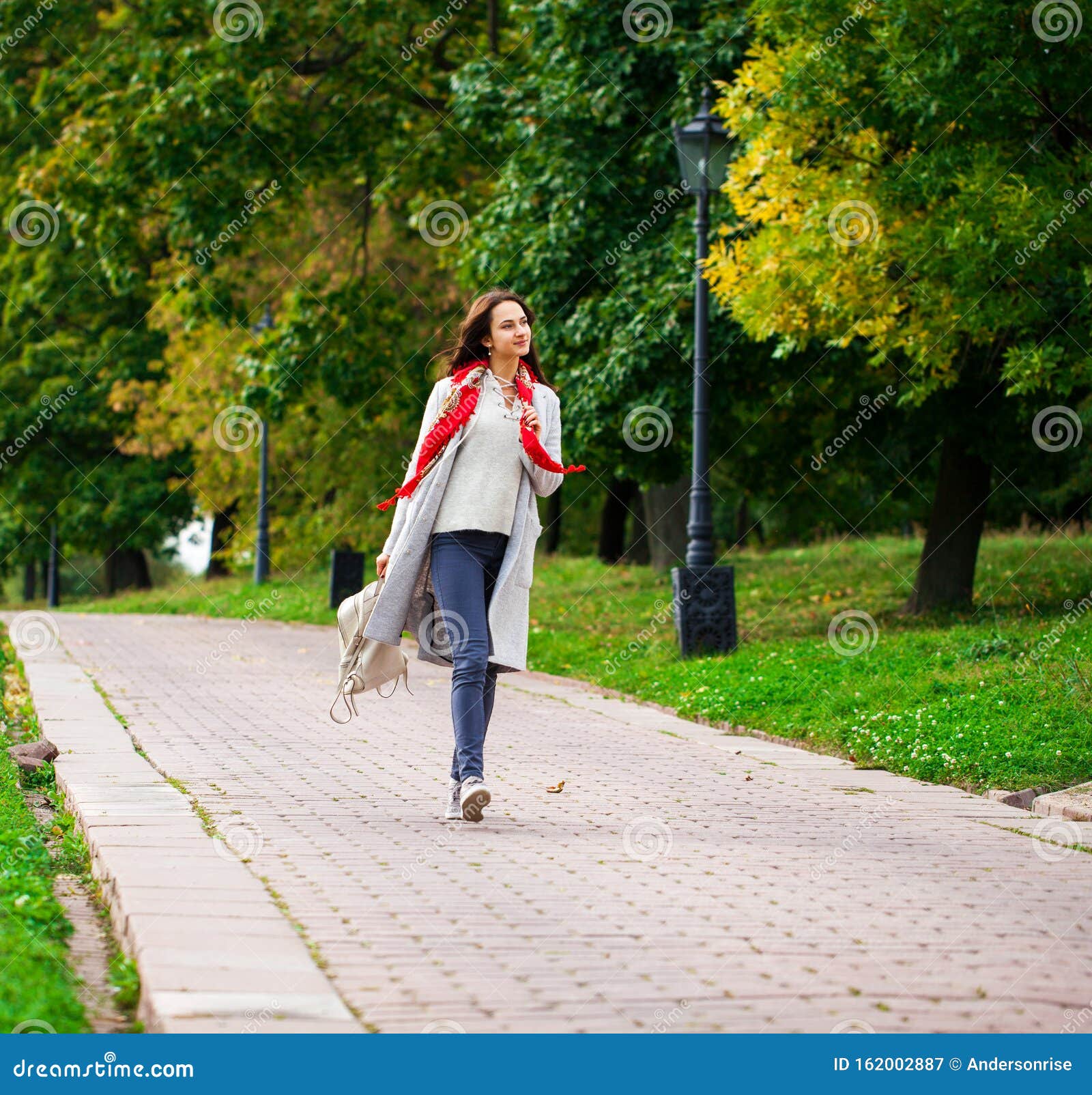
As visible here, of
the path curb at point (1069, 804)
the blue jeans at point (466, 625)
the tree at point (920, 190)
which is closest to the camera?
the blue jeans at point (466, 625)

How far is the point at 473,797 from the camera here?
6246 mm

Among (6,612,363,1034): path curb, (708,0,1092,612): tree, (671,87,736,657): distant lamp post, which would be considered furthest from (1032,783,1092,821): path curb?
(671,87,736,657): distant lamp post

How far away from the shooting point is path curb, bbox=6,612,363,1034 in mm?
3676

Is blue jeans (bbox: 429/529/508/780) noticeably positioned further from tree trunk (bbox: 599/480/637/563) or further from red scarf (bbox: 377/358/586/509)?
tree trunk (bbox: 599/480/637/563)

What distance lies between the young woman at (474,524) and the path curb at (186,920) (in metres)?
1.21

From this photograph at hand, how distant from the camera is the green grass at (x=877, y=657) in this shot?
8.29 metres

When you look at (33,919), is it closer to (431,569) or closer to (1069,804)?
(431,569)

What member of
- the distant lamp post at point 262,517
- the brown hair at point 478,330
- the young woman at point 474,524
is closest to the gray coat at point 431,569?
the young woman at point 474,524

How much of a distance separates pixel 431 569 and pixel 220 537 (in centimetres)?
3047

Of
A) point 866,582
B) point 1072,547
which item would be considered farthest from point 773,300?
point 1072,547

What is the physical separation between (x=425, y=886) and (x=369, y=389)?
1589cm

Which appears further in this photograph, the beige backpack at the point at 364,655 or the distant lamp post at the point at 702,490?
the distant lamp post at the point at 702,490

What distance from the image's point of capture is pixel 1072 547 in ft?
61.9

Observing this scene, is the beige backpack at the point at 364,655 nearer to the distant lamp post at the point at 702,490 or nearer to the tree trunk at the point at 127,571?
the distant lamp post at the point at 702,490
